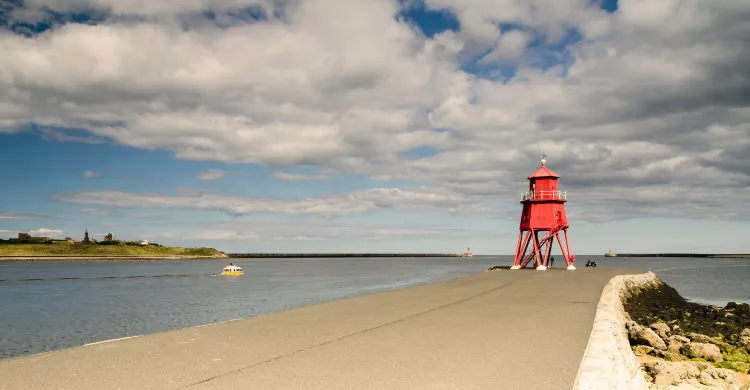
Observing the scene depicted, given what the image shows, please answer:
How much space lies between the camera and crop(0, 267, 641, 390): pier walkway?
8.86 metres

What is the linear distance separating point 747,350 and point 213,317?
74.7 feet

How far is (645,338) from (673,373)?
399 centimetres

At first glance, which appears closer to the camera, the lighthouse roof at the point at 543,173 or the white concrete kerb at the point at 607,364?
the white concrete kerb at the point at 607,364

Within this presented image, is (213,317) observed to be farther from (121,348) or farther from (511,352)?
(511,352)

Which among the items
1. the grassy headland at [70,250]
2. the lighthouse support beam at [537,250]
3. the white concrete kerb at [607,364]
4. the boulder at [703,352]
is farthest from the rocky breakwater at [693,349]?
the grassy headland at [70,250]

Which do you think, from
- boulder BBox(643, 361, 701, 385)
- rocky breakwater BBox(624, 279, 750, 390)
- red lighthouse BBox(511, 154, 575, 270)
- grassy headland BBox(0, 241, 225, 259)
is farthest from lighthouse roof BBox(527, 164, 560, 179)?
grassy headland BBox(0, 241, 225, 259)

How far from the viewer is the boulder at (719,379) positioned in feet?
40.9

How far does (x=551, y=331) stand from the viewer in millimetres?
13836

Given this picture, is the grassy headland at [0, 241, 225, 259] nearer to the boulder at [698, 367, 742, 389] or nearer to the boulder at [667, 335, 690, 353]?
the boulder at [667, 335, 690, 353]

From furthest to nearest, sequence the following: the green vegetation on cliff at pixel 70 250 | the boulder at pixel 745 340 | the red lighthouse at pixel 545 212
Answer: the green vegetation on cliff at pixel 70 250 → the red lighthouse at pixel 545 212 → the boulder at pixel 745 340

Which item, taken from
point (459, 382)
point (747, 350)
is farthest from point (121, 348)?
point (747, 350)

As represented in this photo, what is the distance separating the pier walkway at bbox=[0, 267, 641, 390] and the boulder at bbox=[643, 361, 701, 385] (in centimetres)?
181

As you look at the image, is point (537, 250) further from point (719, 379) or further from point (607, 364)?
point (607, 364)

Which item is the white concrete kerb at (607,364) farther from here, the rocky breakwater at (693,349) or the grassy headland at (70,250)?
the grassy headland at (70,250)
